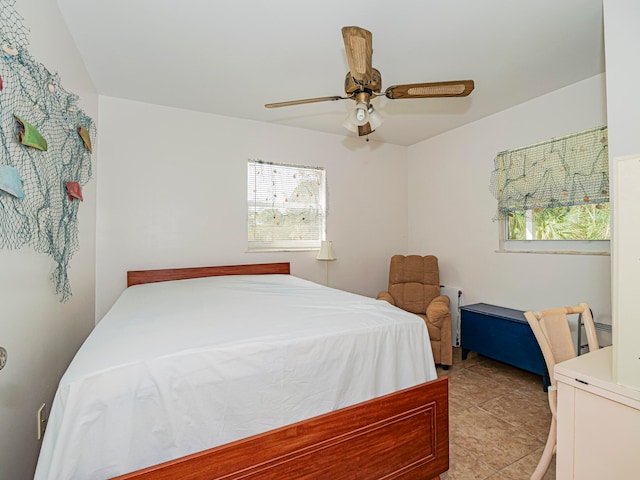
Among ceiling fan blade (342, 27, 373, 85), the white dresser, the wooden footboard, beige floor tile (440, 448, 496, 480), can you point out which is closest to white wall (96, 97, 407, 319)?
ceiling fan blade (342, 27, 373, 85)

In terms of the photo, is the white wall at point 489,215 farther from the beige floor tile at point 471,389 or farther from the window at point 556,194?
the beige floor tile at point 471,389

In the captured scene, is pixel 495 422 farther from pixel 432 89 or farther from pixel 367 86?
pixel 367 86

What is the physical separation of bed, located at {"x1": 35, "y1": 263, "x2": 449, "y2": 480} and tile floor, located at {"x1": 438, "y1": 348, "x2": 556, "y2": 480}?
1.54 ft

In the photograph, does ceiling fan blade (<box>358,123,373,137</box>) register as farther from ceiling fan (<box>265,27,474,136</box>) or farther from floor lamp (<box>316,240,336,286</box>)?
floor lamp (<box>316,240,336,286</box>)

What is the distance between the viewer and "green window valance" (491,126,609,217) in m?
2.46

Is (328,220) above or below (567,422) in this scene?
above

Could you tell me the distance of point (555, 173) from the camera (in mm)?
2730

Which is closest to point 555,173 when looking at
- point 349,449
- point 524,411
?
point 524,411

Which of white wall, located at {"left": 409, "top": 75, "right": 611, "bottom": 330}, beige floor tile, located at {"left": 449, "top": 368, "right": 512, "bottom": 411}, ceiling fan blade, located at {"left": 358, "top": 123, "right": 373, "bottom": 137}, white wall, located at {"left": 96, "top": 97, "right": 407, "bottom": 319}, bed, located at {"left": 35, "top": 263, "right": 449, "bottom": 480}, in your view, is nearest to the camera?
bed, located at {"left": 35, "top": 263, "right": 449, "bottom": 480}

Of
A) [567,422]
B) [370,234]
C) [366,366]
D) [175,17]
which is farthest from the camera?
[370,234]

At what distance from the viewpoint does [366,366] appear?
1.35 metres

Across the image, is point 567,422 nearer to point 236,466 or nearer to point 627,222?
point 627,222

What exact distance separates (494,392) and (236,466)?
7.61 feet

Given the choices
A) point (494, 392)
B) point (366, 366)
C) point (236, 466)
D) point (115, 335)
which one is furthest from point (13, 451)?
point (494, 392)
